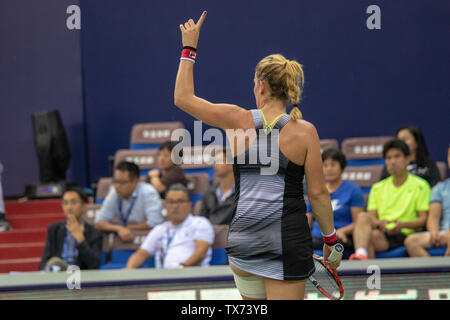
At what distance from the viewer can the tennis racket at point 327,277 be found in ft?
6.93

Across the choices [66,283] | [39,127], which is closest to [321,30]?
[39,127]

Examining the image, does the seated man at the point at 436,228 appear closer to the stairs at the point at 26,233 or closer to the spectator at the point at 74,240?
the spectator at the point at 74,240

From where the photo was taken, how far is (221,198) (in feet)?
14.8

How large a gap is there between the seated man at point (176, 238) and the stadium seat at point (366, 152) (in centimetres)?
193

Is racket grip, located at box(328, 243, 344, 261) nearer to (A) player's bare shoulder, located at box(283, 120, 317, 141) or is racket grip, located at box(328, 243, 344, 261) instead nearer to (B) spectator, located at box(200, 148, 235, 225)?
(A) player's bare shoulder, located at box(283, 120, 317, 141)

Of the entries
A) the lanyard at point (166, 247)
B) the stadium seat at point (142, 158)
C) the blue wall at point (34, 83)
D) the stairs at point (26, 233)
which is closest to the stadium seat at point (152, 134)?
the stadium seat at point (142, 158)

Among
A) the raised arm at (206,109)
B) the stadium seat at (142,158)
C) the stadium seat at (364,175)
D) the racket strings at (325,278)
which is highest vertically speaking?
the raised arm at (206,109)

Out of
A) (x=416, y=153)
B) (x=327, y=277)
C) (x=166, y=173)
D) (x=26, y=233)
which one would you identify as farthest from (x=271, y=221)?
(x=26, y=233)

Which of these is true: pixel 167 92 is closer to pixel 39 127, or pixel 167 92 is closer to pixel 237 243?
pixel 39 127

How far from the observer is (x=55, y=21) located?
6.87m

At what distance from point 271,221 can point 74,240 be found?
261 cm

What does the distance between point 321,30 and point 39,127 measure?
294cm

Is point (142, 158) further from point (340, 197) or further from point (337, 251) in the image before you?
point (337, 251)

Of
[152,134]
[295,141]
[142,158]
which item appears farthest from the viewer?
[152,134]
